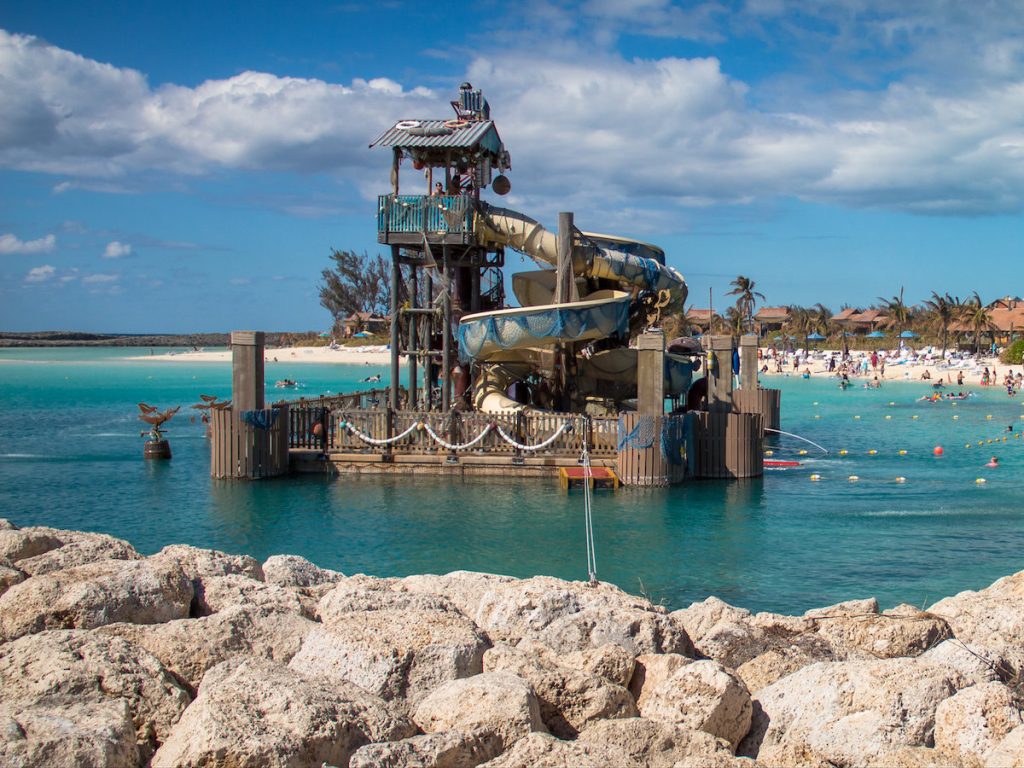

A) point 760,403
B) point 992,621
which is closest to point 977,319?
point 760,403

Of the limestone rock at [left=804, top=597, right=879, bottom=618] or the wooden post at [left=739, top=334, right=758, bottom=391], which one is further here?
the wooden post at [left=739, top=334, right=758, bottom=391]

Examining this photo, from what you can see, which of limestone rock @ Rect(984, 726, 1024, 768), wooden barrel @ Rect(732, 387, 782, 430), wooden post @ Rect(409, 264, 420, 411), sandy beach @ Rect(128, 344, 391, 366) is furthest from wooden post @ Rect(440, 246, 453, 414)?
sandy beach @ Rect(128, 344, 391, 366)

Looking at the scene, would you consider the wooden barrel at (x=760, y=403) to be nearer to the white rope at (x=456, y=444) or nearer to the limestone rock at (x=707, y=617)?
the white rope at (x=456, y=444)

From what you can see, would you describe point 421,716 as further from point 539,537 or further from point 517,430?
point 517,430

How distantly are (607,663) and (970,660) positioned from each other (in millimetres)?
2906

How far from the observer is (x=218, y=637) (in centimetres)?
826

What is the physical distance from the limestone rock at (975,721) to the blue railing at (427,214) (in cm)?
2333

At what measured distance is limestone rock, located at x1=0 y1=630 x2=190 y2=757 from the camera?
6.88 m

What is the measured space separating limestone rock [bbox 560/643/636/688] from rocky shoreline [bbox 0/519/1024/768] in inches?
0.6

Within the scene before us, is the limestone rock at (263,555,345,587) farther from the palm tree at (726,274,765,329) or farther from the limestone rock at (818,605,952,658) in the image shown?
the palm tree at (726,274,765,329)

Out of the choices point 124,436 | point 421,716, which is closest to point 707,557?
point 421,716

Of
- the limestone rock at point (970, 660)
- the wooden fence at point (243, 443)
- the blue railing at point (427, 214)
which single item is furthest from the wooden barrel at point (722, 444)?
the limestone rock at point (970, 660)

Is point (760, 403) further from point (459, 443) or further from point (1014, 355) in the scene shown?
point (1014, 355)

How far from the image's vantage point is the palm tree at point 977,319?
102 meters
